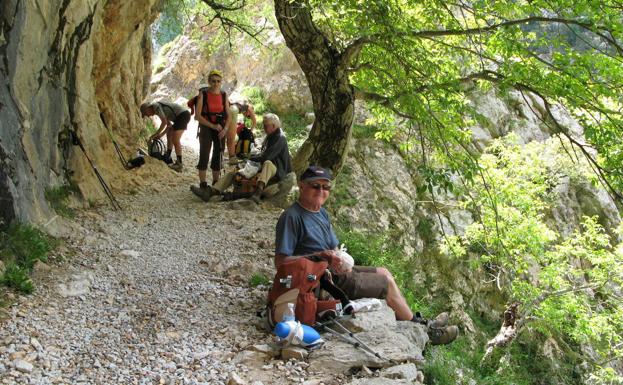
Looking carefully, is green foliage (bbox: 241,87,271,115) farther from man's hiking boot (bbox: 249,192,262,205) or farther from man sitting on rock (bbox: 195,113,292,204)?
man's hiking boot (bbox: 249,192,262,205)

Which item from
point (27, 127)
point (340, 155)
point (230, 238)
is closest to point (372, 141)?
point (340, 155)

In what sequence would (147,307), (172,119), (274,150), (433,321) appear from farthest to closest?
(172,119)
(274,150)
(433,321)
(147,307)

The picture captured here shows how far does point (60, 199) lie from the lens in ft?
25.2

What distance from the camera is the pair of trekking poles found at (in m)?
4.61

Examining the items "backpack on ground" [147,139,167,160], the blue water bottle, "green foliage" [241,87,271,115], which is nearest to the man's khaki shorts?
the blue water bottle

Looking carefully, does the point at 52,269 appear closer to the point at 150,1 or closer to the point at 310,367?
the point at 310,367

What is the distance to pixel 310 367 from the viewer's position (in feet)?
14.6

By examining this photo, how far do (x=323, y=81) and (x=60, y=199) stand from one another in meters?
4.29

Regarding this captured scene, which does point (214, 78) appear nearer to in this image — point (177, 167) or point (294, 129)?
point (177, 167)

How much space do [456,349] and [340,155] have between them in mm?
4356

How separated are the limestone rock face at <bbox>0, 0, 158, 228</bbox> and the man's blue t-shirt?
303 centimetres

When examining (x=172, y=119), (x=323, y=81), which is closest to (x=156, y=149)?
(x=172, y=119)

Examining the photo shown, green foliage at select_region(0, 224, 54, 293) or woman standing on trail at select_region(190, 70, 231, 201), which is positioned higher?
woman standing on trail at select_region(190, 70, 231, 201)

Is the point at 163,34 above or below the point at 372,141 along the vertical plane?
above
